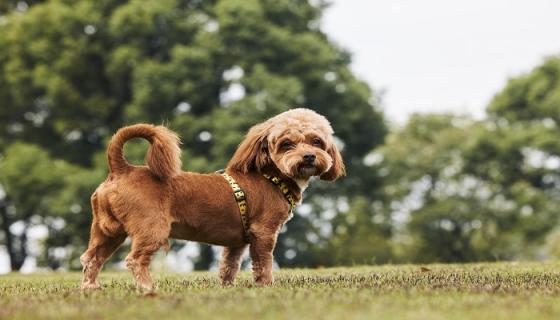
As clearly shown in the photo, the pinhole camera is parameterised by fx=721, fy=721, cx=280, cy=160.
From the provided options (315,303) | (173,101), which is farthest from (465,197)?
(315,303)

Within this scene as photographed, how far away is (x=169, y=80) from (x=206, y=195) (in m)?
15.9

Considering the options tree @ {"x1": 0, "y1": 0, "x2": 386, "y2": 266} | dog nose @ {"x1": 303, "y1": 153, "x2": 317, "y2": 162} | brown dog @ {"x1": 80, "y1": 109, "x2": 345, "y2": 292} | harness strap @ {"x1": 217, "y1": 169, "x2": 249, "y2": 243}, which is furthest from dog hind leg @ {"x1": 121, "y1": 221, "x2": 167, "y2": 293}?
tree @ {"x1": 0, "y1": 0, "x2": 386, "y2": 266}

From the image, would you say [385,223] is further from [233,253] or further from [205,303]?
[205,303]

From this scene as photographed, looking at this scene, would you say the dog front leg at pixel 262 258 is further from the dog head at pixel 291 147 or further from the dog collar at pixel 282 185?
the dog head at pixel 291 147

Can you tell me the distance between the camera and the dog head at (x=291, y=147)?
21.1 feet

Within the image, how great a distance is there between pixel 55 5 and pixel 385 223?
52.2ft

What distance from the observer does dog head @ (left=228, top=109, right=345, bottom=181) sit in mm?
6418

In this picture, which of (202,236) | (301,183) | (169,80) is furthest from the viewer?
(169,80)

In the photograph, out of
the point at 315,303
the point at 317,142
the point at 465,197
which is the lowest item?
the point at 315,303

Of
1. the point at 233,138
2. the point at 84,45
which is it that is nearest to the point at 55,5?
the point at 84,45

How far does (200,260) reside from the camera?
2358 centimetres

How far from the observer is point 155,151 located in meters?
6.01

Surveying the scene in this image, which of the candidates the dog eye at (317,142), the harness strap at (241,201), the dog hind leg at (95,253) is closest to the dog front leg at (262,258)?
the harness strap at (241,201)

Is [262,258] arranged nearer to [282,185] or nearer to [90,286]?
[282,185]
